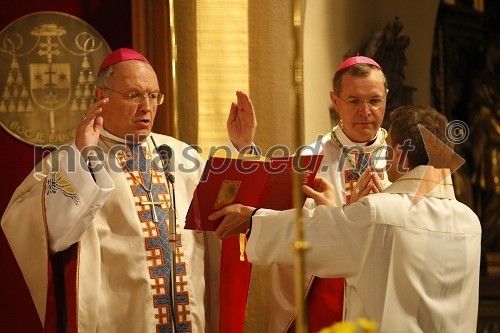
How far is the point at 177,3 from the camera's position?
5.90 meters

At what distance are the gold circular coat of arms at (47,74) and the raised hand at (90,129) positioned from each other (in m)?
1.72

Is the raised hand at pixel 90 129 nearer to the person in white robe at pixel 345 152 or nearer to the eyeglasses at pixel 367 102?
the person in white robe at pixel 345 152

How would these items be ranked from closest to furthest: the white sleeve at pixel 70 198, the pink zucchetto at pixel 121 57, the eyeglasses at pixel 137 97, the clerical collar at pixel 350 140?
the white sleeve at pixel 70 198
the eyeglasses at pixel 137 97
the pink zucchetto at pixel 121 57
the clerical collar at pixel 350 140

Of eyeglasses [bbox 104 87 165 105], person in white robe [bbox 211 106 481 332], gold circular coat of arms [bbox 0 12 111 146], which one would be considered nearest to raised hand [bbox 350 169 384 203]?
person in white robe [bbox 211 106 481 332]

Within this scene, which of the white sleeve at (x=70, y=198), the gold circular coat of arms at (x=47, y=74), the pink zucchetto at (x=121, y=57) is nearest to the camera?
the white sleeve at (x=70, y=198)

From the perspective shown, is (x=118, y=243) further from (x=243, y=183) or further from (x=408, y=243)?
(x=408, y=243)

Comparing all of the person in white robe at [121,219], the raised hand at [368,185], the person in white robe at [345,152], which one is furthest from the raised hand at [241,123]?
the raised hand at [368,185]

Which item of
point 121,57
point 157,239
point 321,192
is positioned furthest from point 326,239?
point 121,57

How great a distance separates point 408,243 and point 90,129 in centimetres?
142

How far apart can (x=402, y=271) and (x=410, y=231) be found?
0.47 ft

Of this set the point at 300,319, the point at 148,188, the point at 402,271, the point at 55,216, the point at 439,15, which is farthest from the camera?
the point at 439,15

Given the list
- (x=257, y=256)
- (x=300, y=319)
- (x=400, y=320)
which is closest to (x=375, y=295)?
(x=400, y=320)

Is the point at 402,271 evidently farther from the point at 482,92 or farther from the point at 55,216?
the point at 482,92

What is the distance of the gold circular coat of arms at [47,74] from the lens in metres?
6.05
